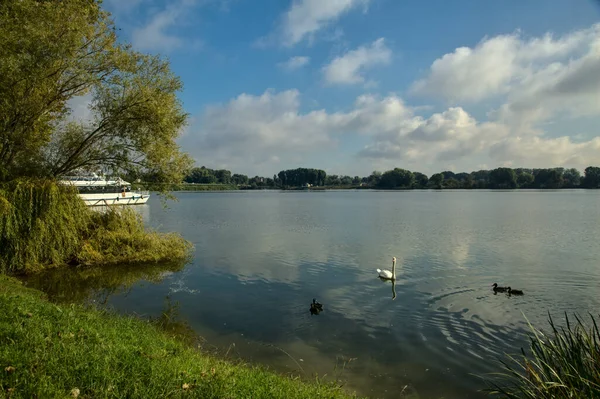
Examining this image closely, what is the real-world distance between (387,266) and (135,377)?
699 inches

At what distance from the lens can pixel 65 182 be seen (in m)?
21.3

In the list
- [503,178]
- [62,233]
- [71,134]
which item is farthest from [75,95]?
[503,178]

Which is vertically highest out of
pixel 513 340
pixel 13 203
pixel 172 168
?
pixel 172 168

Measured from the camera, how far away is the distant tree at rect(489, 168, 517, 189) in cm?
18462

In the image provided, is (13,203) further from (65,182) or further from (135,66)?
(135,66)

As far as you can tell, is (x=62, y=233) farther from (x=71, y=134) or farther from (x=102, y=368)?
(x=102, y=368)

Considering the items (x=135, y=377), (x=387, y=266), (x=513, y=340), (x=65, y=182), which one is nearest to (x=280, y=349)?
(x=135, y=377)

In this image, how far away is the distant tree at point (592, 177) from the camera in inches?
6648

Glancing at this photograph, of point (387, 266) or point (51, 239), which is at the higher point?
point (51, 239)

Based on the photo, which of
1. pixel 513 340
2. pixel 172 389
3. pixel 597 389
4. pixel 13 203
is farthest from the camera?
pixel 13 203

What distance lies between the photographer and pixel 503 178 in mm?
186000

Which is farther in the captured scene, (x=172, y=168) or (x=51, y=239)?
(x=172, y=168)

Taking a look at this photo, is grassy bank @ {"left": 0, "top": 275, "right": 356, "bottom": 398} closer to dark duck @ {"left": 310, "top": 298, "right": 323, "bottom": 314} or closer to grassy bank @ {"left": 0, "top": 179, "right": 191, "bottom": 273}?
dark duck @ {"left": 310, "top": 298, "right": 323, "bottom": 314}

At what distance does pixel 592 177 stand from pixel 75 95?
673ft
